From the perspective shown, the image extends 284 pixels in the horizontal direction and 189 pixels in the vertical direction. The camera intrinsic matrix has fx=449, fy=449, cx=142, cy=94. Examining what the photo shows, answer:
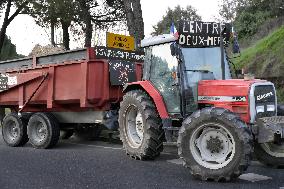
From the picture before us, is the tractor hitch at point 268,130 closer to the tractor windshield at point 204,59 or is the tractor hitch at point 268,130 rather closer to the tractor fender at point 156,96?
the tractor windshield at point 204,59

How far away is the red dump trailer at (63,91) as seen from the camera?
9.15m

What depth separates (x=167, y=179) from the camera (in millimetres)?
6395

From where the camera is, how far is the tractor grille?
6730mm

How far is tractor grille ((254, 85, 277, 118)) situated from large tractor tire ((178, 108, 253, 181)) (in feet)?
2.56

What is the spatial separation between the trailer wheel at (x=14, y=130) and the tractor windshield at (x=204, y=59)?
4.75 meters

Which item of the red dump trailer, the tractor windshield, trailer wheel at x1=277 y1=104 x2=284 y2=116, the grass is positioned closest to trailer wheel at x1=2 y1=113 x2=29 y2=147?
the red dump trailer

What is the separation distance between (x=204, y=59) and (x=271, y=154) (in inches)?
74.2

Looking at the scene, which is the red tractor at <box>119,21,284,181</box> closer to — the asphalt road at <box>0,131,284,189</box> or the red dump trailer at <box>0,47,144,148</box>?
the asphalt road at <box>0,131,284,189</box>

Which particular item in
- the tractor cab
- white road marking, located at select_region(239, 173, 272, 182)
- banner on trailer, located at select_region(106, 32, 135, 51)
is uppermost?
banner on trailer, located at select_region(106, 32, 135, 51)

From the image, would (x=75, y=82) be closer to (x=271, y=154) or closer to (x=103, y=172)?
(x=103, y=172)

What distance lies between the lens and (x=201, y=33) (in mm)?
7414

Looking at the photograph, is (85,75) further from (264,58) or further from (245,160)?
(264,58)

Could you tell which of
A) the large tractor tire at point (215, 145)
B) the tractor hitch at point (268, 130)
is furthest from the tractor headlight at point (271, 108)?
the large tractor tire at point (215, 145)

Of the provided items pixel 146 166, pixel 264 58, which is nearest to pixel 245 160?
pixel 146 166
